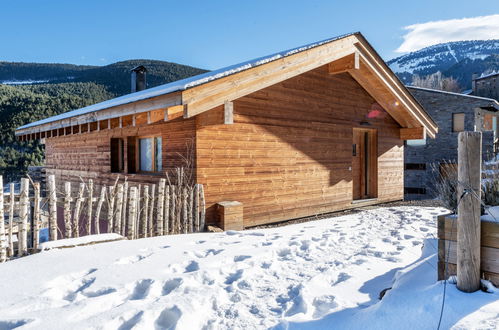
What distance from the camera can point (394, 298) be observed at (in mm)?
2680

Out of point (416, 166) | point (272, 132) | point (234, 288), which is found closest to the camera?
point (234, 288)

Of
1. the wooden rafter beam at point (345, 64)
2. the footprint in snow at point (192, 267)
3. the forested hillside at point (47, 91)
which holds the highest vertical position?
the forested hillside at point (47, 91)

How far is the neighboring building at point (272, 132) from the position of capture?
6941mm

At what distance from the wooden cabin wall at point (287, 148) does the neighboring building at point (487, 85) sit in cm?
4054

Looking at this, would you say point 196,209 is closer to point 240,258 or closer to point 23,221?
point 240,258

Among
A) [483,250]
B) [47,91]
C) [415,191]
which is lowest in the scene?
[415,191]

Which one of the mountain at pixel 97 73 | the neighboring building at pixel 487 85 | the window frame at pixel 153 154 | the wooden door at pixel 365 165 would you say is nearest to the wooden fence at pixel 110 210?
the window frame at pixel 153 154

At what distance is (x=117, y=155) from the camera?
9969 mm

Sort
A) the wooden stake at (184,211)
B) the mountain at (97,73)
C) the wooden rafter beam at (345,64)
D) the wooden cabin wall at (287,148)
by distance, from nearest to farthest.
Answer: the wooden stake at (184,211) → the wooden cabin wall at (287,148) → the wooden rafter beam at (345,64) → the mountain at (97,73)

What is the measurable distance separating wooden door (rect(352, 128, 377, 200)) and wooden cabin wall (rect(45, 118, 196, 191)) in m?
6.48

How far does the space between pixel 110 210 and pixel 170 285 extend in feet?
8.87

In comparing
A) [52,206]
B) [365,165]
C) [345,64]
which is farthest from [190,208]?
[365,165]

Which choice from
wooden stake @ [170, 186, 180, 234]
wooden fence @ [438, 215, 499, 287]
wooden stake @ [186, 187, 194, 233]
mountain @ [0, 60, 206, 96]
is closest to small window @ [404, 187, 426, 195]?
wooden stake @ [186, 187, 194, 233]

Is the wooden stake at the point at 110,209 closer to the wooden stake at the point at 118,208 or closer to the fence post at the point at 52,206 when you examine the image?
the wooden stake at the point at 118,208
